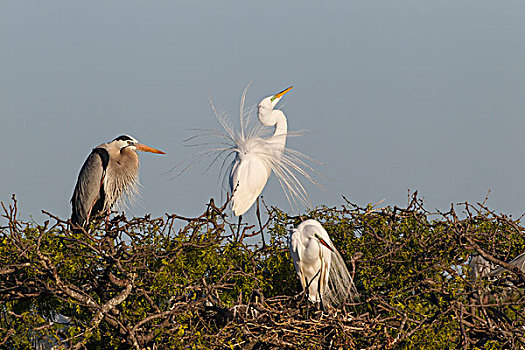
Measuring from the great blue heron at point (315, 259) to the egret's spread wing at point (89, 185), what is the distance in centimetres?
282

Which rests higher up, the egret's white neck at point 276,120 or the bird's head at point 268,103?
the bird's head at point 268,103

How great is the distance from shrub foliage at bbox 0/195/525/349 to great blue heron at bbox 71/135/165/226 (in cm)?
223

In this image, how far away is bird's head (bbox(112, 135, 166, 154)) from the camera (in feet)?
21.1

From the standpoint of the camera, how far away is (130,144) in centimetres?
642

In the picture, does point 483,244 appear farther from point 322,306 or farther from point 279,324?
point 279,324

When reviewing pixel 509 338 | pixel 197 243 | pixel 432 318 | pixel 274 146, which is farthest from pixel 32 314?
pixel 274 146

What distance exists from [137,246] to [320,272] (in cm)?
105

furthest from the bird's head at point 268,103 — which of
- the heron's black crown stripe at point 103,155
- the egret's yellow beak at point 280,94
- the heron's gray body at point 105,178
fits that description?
the heron's black crown stripe at point 103,155

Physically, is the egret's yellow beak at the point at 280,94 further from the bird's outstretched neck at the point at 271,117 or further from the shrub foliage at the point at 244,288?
the shrub foliage at the point at 244,288

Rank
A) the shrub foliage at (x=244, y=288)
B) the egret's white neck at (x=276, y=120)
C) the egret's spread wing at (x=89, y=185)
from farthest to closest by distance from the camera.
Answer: the egret's white neck at (x=276, y=120)
the egret's spread wing at (x=89, y=185)
the shrub foliage at (x=244, y=288)

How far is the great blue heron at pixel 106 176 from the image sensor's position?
6211mm

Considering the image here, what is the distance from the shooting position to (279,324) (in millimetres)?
3273

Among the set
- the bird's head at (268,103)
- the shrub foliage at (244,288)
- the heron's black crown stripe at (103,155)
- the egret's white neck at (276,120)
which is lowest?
the shrub foliage at (244,288)

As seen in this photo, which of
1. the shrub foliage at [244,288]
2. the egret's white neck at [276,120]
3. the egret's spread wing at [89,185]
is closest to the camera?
the shrub foliage at [244,288]
